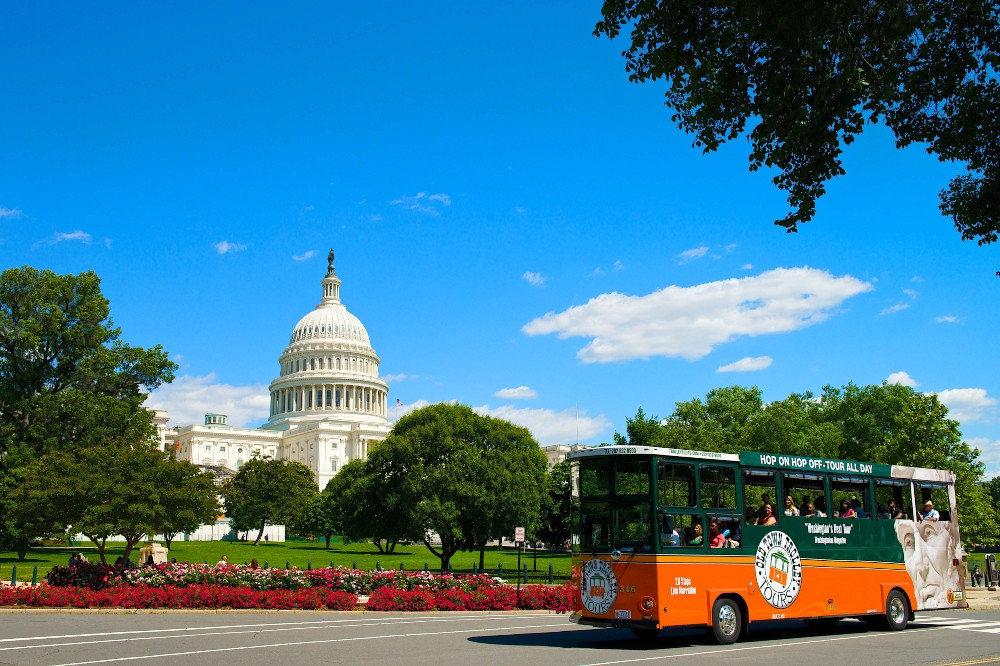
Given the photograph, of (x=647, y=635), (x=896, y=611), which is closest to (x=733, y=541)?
(x=647, y=635)

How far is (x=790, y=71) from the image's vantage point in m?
13.0

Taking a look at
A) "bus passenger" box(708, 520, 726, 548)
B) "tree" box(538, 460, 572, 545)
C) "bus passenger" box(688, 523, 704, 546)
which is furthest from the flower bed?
"bus passenger" box(688, 523, 704, 546)

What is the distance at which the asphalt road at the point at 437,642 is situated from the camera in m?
14.9

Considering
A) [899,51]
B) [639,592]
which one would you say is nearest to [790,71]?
[899,51]

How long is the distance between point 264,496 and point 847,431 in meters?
61.6

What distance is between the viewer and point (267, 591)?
2725 centimetres

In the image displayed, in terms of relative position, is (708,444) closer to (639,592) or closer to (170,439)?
(639,592)

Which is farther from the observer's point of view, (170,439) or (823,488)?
(170,439)

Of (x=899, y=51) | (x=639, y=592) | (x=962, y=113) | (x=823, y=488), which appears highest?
(x=899, y=51)

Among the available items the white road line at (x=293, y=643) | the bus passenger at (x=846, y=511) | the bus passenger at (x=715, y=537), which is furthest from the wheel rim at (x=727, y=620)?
the white road line at (x=293, y=643)

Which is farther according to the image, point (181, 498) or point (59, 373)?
point (59, 373)

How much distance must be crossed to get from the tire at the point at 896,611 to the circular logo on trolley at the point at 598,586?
7.61 metres

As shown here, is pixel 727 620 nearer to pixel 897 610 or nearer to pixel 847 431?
pixel 897 610

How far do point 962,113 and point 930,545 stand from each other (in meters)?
12.9
